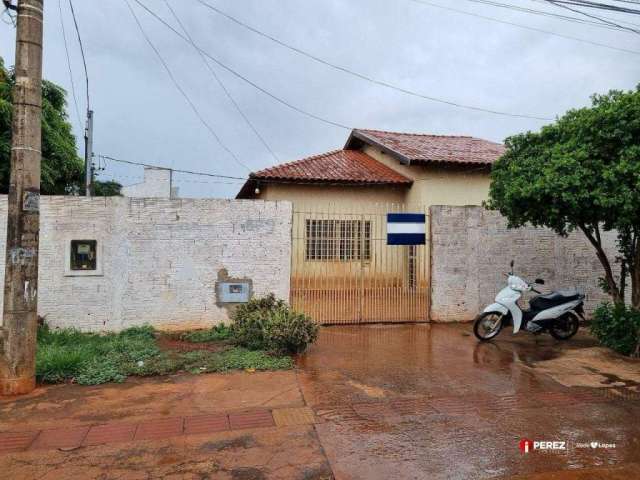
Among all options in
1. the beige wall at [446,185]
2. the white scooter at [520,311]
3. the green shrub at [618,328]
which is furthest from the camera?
the beige wall at [446,185]

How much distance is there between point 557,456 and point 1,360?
5275mm

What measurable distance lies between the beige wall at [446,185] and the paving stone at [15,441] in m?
9.86

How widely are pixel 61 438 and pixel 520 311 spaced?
6379 millimetres

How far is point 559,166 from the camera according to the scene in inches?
225

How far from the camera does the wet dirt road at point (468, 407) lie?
10.7 feet

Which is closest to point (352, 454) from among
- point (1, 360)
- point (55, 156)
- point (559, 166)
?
point (1, 360)

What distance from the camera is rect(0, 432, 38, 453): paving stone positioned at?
346cm

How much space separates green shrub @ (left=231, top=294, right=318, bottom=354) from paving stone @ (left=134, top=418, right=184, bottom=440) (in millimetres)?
1993

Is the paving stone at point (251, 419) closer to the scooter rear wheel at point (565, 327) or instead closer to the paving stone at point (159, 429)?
the paving stone at point (159, 429)

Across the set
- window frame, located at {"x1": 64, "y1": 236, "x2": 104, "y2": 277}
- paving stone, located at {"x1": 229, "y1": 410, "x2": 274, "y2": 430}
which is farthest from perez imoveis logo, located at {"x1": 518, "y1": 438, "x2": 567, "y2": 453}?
window frame, located at {"x1": 64, "y1": 236, "x2": 104, "y2": 277}

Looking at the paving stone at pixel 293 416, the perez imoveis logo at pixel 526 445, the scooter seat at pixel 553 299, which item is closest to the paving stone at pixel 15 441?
the paving stone at pixel 293 416

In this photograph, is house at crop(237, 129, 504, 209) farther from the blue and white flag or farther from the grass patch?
the grass patch

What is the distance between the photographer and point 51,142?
1402cm

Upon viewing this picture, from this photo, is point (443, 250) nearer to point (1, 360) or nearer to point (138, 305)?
point (138, 305)
